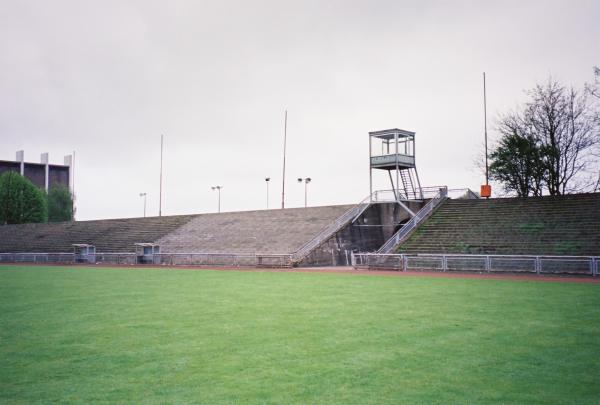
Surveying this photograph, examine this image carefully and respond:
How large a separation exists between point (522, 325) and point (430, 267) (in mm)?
18418

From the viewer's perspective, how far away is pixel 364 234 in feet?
134

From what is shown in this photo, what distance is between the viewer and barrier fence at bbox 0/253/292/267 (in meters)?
35.6

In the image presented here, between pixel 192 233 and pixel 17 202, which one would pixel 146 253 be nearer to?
pixel 192 233

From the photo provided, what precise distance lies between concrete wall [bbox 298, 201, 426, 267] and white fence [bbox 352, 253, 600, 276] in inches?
215

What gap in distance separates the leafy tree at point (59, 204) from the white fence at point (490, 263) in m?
76.6

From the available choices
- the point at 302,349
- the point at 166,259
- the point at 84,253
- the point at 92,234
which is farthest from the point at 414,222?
the point at 92,234

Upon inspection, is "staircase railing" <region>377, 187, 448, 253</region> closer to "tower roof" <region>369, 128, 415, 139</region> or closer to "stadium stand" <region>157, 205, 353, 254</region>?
"tower roof" <region>369, 128, 415, 139</region>

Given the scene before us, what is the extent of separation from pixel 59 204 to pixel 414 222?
75728 mm

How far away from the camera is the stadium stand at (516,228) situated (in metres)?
30.7

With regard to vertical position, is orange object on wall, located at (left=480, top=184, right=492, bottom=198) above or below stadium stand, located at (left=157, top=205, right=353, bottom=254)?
above

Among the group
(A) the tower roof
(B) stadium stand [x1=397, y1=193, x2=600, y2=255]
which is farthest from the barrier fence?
(A) the tower roof

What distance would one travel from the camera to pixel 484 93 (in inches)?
1861

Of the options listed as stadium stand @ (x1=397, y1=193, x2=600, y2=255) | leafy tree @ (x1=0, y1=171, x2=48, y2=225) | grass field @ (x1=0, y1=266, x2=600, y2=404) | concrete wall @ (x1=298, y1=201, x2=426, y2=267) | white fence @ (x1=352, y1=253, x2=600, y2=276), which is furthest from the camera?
leafy tree @ (x1=0, y1=171, x2=48, y2=225)

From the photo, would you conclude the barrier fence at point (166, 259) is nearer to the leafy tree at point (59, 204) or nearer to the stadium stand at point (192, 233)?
the stadium stand at point (192, 233)
